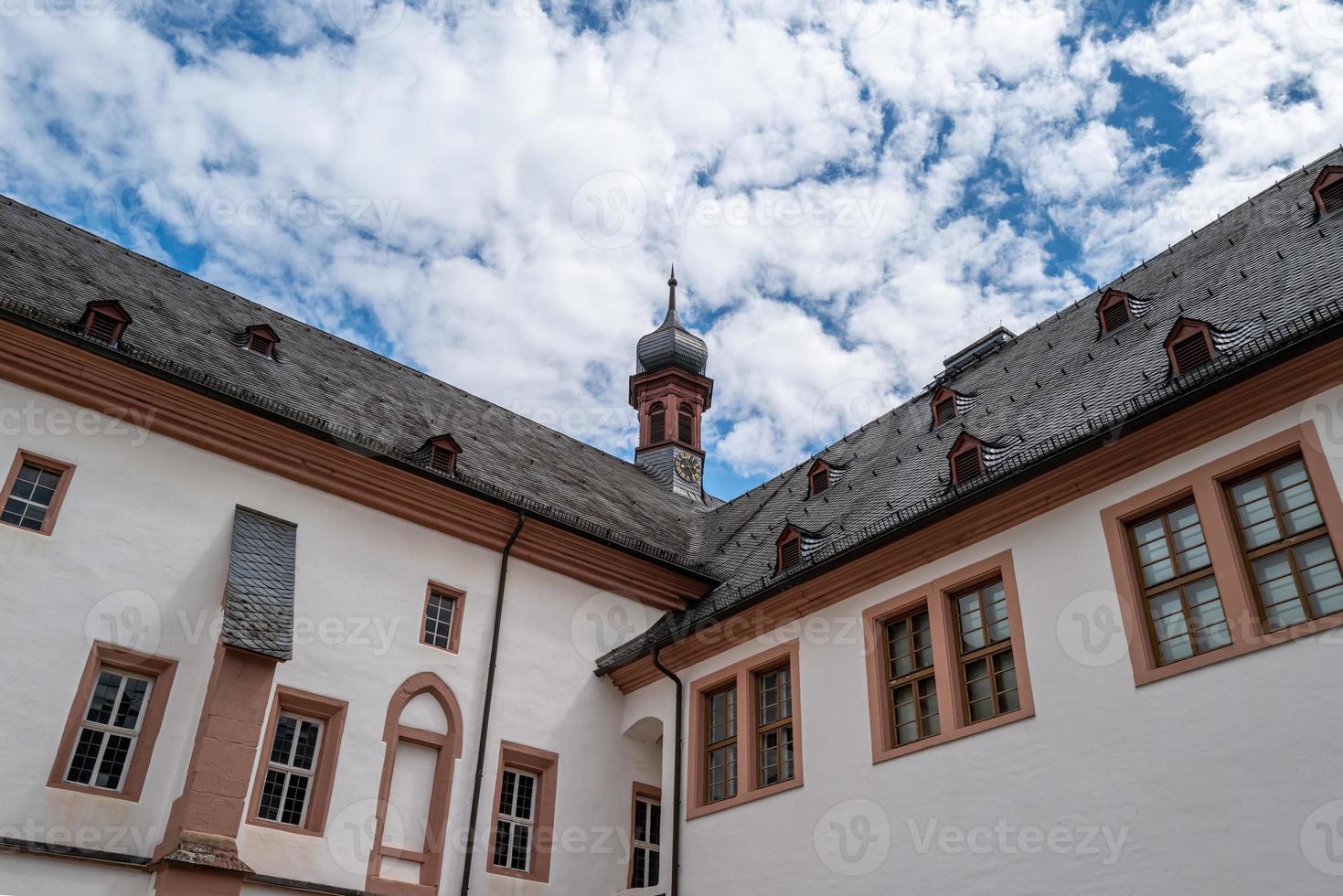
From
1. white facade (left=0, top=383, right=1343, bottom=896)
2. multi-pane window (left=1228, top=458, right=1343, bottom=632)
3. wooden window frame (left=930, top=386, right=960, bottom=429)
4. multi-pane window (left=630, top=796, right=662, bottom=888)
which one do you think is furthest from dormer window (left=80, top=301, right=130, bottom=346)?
multi-pane window (left=1228, top=458, right=1343, bottom=632)

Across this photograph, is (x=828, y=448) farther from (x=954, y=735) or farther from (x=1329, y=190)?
(x=954, y=735)

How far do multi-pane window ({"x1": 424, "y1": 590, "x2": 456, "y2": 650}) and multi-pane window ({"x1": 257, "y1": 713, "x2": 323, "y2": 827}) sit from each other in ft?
6.20

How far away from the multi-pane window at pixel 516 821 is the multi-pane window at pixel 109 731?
14.2 feet

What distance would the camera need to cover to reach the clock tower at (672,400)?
1027 inches

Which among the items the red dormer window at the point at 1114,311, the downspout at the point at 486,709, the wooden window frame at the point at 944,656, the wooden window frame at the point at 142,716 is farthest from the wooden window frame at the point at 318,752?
the red dormer window at the point at 1114,311

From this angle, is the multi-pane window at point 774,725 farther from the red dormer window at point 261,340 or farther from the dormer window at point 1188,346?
the red dormer window at point 261,340

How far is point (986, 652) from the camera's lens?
1173 cm

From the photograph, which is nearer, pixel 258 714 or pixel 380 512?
pixel 258 714

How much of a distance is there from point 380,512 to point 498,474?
8.25 ft

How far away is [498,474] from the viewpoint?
17.0 meters

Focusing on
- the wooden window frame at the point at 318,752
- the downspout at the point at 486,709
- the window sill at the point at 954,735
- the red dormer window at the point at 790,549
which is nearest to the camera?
the window sill at the point at 954,735

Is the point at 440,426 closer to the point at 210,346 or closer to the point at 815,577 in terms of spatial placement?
the point at 210,346

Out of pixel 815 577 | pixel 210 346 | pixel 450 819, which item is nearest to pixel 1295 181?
pixel 815 577

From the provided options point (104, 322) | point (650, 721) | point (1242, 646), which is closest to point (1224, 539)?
point (1242, 646)
